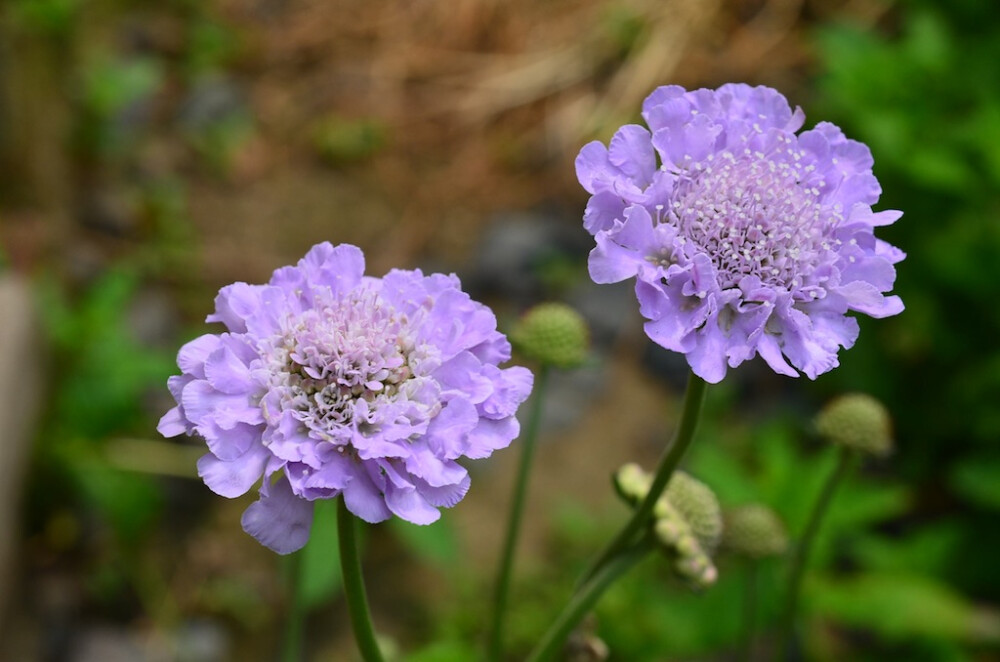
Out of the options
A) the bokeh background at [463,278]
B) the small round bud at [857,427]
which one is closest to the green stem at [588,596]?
the bokeh background at [463,278]

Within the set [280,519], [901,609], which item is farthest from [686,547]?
[901,609]

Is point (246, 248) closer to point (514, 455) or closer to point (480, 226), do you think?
point (480, 226)

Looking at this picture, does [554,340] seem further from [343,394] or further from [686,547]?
[343,394]

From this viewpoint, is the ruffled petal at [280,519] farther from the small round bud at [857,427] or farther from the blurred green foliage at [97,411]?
the blurred green foliage at [97,411]

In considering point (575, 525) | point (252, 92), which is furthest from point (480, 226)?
point (575, 525)

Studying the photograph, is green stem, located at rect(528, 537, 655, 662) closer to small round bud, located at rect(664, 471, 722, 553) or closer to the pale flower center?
small round bud, located at rect(664, 471, 722, 553)
